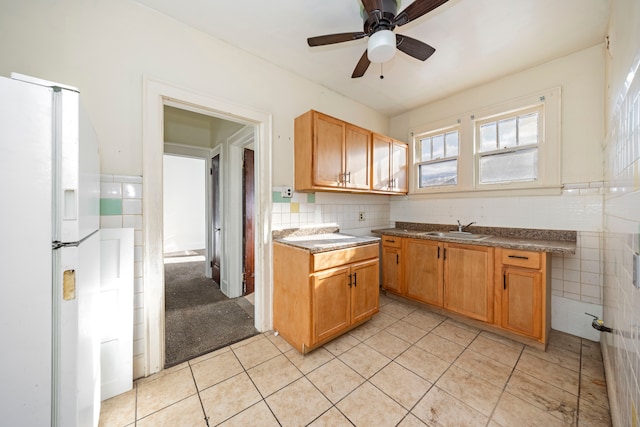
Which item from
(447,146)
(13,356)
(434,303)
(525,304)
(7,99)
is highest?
(447,146)

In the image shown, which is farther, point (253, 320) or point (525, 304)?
point (253, 320)

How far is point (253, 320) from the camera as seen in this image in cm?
250

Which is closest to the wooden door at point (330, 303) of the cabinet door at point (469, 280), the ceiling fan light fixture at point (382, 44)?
the cabinet door at point (469, 280)

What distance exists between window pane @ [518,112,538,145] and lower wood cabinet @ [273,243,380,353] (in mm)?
1995

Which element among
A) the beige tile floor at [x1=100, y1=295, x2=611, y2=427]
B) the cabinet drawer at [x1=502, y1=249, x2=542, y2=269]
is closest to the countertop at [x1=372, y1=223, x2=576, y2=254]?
the cabinet drawer at [x1=502, y1=249, x2=542, y2=269]

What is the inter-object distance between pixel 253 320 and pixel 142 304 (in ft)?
3.70

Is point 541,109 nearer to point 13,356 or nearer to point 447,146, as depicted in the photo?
point 447,146

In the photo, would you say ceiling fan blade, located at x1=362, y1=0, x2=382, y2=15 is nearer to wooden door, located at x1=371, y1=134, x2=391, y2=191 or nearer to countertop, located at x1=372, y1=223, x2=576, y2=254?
wooden door, located at x1=371, y1=134, x2=391, y2=191

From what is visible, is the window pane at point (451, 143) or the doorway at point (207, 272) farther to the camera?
the window pane at point (451, 143)

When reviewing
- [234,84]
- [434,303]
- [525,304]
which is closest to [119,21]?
[234,84]

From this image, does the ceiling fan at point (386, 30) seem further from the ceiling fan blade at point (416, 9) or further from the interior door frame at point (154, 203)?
the interior door frame at point (154, 203)

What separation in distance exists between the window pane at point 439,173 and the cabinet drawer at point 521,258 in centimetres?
117

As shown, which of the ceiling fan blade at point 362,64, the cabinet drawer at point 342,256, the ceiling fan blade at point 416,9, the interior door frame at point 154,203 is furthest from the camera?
the cabinet drawer at point 342,256

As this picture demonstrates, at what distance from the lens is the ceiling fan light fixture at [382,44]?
4.97 feet
